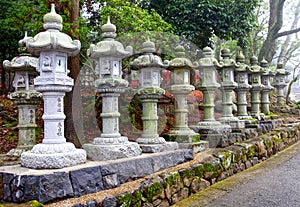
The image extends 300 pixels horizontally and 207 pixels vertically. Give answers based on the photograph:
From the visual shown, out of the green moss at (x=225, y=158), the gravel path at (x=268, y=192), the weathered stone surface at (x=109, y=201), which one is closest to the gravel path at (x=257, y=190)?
the gravel path at (x=268, y=192)

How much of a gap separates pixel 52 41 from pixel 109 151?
1.64 metres

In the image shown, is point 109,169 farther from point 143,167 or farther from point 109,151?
point 143,167

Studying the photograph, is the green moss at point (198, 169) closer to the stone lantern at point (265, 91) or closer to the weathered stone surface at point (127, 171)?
the weathered stone surface at point (127, 171)

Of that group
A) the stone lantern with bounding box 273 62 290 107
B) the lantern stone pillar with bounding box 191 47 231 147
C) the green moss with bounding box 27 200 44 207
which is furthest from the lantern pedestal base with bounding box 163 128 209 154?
the stone lantern with bounding box 273 62 290 107

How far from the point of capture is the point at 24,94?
4.96 m

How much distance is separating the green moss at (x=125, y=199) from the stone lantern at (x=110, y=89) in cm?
83

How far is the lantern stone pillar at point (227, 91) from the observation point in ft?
25.0

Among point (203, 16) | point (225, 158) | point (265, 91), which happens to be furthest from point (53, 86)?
point (265, 91)

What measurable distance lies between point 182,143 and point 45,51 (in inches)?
121

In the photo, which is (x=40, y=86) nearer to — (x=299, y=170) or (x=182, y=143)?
(x=182, y=143)

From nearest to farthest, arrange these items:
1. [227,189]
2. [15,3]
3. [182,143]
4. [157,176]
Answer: [157,176]
[227,189]
[182,143]
[15,3]

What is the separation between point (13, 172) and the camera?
3574mm

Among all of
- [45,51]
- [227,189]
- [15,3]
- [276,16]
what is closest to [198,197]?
[227,189]

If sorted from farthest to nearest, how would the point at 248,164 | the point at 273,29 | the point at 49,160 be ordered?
the point at 273,29 < the point at 248,164 < the point at 49,160
